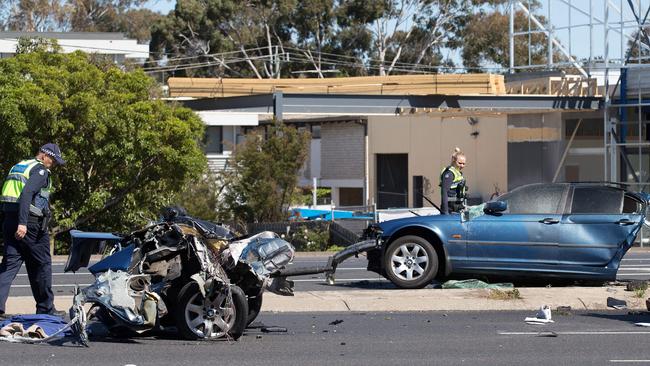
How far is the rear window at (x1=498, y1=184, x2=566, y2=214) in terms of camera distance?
14.1 meters

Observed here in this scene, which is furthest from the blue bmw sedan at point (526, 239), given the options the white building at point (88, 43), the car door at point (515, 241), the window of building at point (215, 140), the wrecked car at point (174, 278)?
the white building at point (88, 43)

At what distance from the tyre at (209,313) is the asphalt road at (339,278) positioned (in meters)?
4.72

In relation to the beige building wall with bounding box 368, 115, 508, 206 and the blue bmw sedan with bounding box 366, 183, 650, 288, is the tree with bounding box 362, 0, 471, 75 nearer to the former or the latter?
the beige building wall with bounding box 368, 115, 508, 206

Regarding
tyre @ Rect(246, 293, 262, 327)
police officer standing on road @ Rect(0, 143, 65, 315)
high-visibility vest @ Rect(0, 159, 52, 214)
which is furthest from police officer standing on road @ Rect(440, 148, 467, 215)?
high-visibility vest @ Rect(0, 159, 52, 214)

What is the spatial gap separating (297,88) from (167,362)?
30.7m

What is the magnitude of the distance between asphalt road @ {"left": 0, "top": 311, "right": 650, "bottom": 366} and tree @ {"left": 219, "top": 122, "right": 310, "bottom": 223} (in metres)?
19.3

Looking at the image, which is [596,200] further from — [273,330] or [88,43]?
[88,43]

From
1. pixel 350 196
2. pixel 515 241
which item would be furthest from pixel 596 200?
pixel 350 196

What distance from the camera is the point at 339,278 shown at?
16.4 metres

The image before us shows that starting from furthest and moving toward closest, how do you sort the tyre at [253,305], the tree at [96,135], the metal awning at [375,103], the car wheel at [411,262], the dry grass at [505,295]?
1. the metal awning at [375,103]
2. the tree at [96,135]
3. the car wheel at [411,262]
4. the dry grass at [505,295]
5. the tyre at [253,305]

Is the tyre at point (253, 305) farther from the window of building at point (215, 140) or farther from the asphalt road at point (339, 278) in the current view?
the window of building at point (215, 140)

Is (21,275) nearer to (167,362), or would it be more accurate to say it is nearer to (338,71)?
(167,362)

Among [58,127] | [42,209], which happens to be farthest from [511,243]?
[58,127]

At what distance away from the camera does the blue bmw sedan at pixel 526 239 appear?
546 inches
